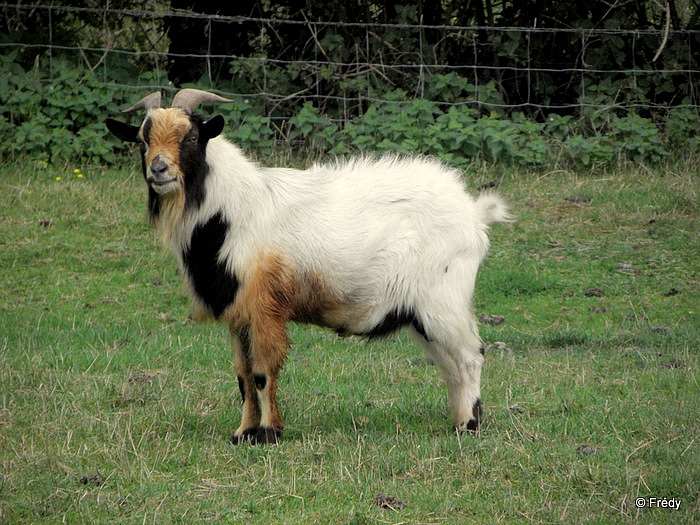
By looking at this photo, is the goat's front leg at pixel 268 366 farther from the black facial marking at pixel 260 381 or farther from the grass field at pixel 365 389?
the grass field at pixel 365 389

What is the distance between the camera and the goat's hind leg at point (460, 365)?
5.93 m

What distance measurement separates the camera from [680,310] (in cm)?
827

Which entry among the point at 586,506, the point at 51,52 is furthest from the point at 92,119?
the point at 586,506

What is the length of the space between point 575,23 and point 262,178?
7842 millimetres

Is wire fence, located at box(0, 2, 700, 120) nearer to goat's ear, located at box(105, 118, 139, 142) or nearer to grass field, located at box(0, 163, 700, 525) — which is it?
grass field, located at box(0, 163, 700, 525)

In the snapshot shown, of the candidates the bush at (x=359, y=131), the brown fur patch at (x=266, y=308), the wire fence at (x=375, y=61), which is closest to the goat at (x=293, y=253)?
the brown fur patch at (x=266, y=308)

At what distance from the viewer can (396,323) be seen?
19.6 feet

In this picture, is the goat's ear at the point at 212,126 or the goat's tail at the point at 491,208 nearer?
the goat's ear at the point at 212,126

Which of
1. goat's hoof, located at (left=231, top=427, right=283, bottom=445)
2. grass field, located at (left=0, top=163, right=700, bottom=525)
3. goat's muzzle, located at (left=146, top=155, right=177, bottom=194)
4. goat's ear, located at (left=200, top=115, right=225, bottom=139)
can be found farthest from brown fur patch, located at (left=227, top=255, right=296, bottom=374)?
goat's ear, located at (left=200, top=115, right=225, bottom=139)

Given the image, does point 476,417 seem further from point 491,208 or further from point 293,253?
point 293,253

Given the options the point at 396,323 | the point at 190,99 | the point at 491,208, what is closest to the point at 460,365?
the point at 396,323

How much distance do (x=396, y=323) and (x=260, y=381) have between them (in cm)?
87

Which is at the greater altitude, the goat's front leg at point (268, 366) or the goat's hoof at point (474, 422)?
the goat's front leg at point (268, 366)

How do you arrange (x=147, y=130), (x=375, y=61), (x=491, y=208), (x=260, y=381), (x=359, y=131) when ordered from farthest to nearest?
(x=375, y=61), (x=359, y=131), (x=491, y=208), (x=260, y=381), (x=147, y=130)
